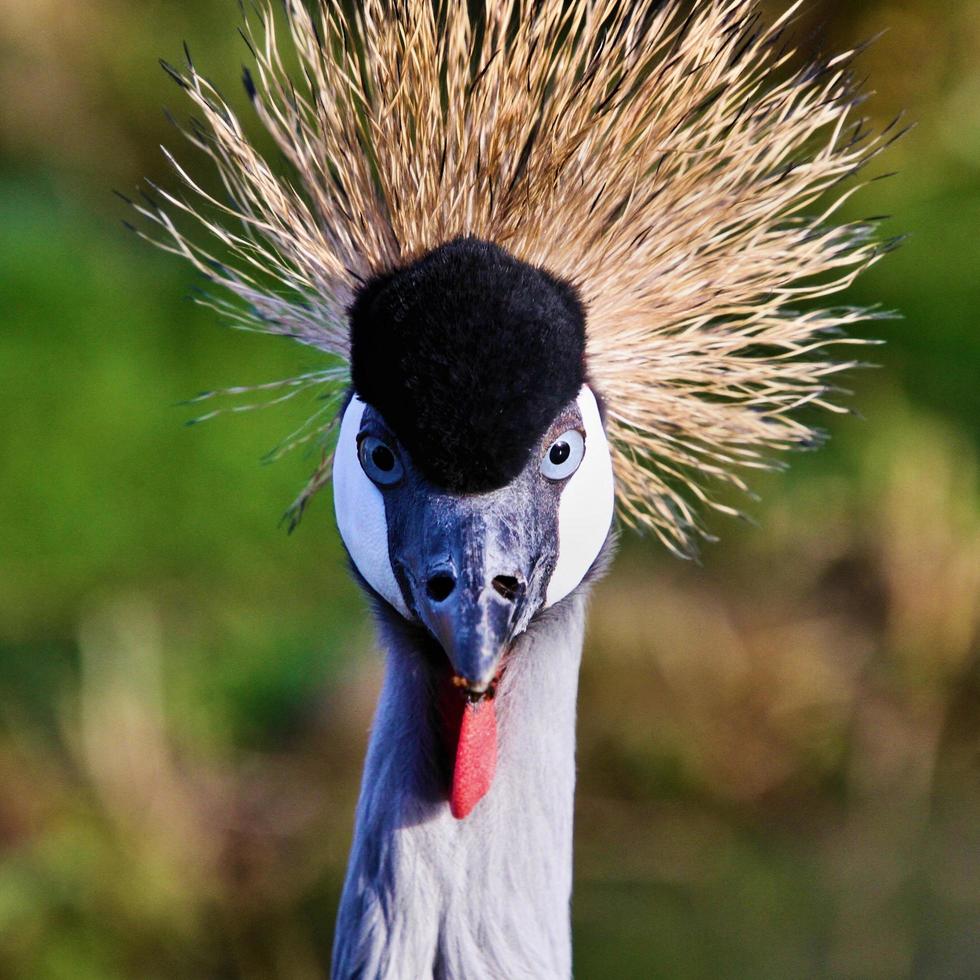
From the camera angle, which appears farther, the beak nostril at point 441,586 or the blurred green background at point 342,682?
the blurred green background at point 342,682

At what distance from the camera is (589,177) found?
1314mm

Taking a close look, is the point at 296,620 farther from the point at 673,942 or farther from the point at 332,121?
the point at 332,121

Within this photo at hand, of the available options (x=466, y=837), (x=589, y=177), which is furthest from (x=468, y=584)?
(x=589, y=177)

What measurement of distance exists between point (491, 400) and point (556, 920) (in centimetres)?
49

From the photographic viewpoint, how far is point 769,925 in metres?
2.67

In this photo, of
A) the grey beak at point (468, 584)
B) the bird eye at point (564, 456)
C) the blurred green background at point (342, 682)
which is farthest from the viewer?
the blurred green background at point (342, 682)

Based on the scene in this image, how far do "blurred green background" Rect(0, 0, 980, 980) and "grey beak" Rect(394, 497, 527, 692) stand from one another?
1.47m

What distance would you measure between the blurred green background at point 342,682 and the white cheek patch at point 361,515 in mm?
1332

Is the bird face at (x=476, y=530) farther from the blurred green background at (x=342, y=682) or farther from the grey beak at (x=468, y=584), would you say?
the blurred green background at (x=342, y=682)

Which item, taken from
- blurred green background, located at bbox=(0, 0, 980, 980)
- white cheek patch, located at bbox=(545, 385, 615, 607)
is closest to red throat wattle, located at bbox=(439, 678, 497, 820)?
white cheek patch, located at bbox=(545, 385, 615, 607)

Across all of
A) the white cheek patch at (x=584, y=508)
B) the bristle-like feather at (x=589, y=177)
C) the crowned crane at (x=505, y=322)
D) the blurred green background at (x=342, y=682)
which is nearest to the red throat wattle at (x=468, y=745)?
the crowned crane at (x=505, y=322)

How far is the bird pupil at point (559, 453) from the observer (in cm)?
121

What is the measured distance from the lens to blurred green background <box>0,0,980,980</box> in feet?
8.50

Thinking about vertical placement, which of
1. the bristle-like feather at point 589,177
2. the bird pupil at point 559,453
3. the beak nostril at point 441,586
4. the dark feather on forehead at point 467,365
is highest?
the bristle-like feather at point 589,177
